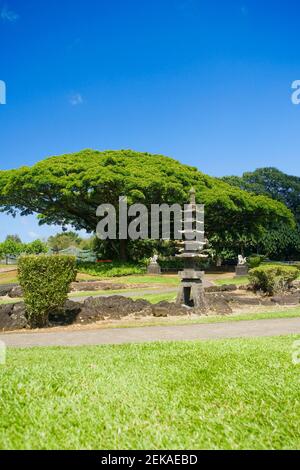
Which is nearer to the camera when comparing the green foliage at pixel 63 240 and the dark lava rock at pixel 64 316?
the dark lava rock at pixel 64 316

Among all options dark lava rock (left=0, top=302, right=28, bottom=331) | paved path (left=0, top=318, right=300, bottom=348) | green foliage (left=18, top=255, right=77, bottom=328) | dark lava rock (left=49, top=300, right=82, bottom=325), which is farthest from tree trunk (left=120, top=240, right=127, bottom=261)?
paved path (left=0, top=318, right=300, bottom=348)

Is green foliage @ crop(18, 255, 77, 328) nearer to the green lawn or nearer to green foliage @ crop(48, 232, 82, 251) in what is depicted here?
the green lawn

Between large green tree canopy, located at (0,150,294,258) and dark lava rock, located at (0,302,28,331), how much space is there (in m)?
17.2

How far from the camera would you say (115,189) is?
29.6m

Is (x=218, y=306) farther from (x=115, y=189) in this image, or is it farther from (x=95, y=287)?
(x=115, y=189)

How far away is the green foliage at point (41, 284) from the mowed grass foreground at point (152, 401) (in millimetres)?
4067

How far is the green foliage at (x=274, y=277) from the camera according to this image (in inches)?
647

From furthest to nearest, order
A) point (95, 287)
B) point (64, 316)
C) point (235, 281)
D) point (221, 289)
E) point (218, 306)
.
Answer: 1. point (235, 281)
2. point (95, 287)
3. point (221, 289)
4. point (218, 306)
5. point (64, 316)

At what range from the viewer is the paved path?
8.05 metres

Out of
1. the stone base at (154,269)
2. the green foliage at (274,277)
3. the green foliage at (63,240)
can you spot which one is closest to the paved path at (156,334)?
the green foliage at (274,277)

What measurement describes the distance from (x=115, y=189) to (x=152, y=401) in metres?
26.2

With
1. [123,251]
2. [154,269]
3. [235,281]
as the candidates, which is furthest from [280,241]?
[235,281]

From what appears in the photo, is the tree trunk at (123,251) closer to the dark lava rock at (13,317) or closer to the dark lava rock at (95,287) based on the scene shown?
the dark lava rock at (95,287)
